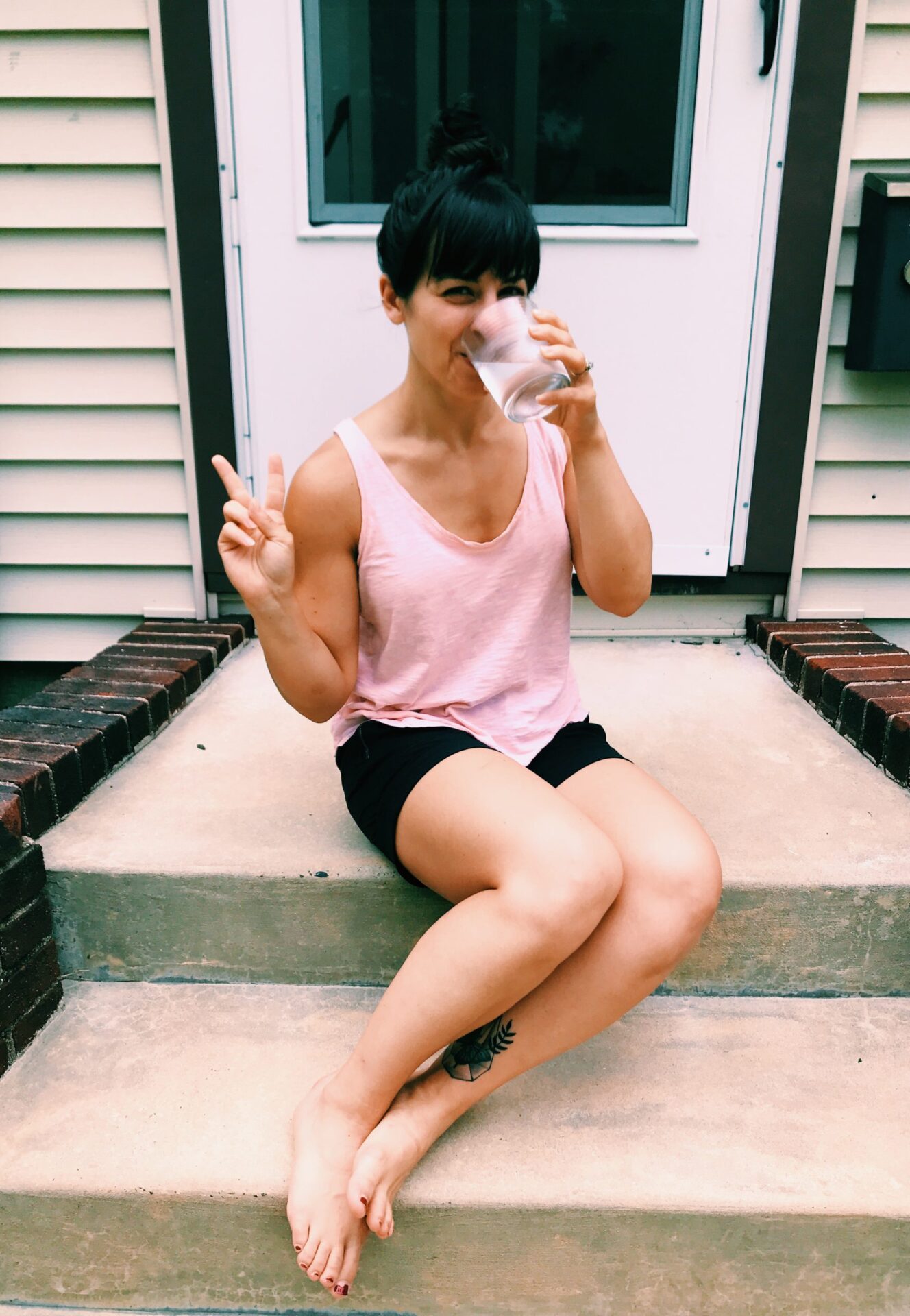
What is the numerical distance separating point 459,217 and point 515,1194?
1.18 meters

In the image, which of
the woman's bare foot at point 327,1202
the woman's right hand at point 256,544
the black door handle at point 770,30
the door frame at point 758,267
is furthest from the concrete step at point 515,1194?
the black door handle at point 770,30

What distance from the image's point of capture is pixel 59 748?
1721 mm

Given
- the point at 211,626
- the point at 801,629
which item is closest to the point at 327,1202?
the point at 211,626

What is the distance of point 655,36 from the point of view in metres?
2.13

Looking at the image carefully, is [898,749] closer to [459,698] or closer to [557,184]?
[459,698]

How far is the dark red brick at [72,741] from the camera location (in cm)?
174

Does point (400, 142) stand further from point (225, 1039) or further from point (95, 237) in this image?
point (225, 1039)

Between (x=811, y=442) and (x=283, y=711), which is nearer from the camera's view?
(x=283, y=711)

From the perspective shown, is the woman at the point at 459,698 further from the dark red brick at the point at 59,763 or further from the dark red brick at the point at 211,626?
the dark red brick at the point at 211,626

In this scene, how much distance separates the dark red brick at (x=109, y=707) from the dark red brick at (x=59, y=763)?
0.18 metres

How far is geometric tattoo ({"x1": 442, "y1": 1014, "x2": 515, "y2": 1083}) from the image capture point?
126 cm

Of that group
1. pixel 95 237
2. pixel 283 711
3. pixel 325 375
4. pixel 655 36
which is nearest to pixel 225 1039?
pixel 283 711

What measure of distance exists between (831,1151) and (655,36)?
214 centimetres

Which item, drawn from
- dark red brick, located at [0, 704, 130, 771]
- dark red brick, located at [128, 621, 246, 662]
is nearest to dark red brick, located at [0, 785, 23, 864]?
dark red brick, located at [0, 704, 130, 771]
